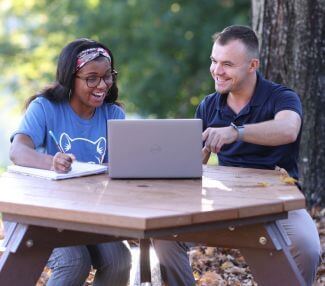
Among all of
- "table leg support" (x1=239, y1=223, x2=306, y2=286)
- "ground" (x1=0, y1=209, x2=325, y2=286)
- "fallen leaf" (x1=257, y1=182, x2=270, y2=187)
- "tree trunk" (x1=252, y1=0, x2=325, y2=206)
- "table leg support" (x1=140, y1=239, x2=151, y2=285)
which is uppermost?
"tree trunk" (x1=252, y1=0, x2=325, y2=206)

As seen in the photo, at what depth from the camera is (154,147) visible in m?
3.20

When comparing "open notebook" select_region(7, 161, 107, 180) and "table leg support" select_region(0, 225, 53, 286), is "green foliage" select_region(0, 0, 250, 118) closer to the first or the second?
"open notebook" select_region(7, 161, 107, 180)

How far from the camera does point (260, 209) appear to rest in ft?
9.39

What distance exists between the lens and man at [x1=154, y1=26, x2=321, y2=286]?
12.0 feet

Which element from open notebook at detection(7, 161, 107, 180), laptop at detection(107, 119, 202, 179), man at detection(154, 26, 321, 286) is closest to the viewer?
laptop at detection(107, 119, 202, 179)

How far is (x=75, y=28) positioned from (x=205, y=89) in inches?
122

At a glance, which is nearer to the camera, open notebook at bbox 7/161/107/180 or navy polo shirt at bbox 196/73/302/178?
open notebook at bbox 7/161/107/180

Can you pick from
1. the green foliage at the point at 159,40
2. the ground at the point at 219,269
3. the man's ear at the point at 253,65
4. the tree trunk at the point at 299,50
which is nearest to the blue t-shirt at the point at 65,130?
the ground at the point at 219,269

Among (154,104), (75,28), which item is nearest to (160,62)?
(154,104)

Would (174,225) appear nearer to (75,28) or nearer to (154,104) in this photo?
(154,104)

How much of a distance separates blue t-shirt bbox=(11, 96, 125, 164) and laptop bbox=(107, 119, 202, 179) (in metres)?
0.65

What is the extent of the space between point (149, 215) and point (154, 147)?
63cm

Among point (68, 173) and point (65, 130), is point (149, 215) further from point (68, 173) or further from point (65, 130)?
point (65, 130)

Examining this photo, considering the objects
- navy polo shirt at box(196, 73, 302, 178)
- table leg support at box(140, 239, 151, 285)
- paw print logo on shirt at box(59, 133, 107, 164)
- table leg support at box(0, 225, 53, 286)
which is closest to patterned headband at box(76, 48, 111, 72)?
paw print logo on shirt at box(59, 133, 107, 164)
